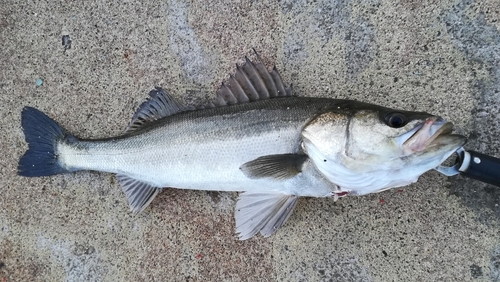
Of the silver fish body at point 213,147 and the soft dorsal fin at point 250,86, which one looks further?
the soft dorsal fin at point 250,86

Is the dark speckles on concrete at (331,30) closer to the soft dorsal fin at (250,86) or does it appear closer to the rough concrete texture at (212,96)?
the rough concrete texture at (212,96)

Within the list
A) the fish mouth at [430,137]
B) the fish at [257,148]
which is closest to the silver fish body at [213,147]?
the fish at [257,148]

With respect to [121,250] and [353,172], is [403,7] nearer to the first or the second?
[353,172]

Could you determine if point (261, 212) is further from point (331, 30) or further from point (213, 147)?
point (331, 30)

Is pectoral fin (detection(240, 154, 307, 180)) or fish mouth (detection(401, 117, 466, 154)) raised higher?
fish mouth (detection(401, 117, 466, 154))

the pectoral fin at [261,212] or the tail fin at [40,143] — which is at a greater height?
the tail fin at [40,143]

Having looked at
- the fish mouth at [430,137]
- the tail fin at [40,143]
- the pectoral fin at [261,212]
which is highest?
the fish mouth at [430,137]

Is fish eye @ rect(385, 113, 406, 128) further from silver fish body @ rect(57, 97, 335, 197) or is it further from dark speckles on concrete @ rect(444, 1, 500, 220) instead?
dark speckles on concrete @ rect(444, 1, 500, 220)

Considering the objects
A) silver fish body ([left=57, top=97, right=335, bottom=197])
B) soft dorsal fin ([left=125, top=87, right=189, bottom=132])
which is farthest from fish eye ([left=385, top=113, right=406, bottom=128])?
soft dorsal fin ([left=125, top=87, right=189, bottom=132])
